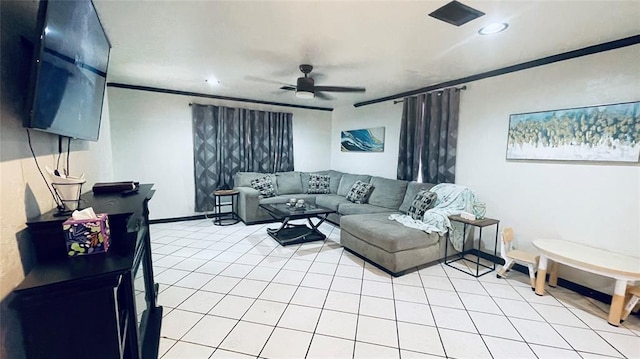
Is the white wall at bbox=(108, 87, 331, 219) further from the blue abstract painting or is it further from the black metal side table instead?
the blue abstract painting

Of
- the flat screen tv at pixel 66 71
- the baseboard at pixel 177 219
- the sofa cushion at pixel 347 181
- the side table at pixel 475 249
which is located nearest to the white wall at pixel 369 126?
the sofa cushion at pixel 347 181

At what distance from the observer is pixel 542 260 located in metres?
2.49

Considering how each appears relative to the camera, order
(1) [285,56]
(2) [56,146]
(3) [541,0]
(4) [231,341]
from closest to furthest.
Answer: (2) [56,146], (3) [541,0], (4) [231,341], (1) [285,56]

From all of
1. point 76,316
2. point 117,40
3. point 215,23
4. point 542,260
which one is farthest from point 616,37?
point 117,40

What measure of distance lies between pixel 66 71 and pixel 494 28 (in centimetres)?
274

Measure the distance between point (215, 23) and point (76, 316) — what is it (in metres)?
2.03

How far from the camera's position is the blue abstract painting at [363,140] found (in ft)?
16.4

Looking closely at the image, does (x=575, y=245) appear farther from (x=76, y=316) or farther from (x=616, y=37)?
(x=76, y=316)

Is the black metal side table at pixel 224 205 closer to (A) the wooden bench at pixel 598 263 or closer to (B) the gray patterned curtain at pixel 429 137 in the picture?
(B) the gray patterned curtain at pixel 429 137

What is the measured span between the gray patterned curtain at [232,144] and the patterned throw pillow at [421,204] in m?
3.01

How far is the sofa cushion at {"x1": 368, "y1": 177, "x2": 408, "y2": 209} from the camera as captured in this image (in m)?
4.21

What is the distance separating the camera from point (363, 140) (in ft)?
17.6

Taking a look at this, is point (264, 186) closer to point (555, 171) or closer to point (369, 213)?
point (369, 213)

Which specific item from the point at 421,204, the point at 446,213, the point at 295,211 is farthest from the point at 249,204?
the point at 446,213
